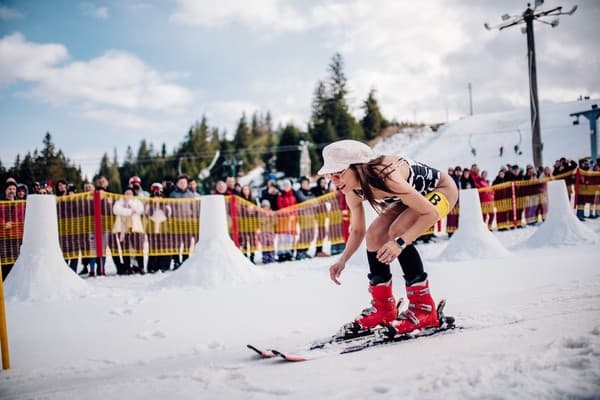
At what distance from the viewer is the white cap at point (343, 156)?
9.12 ft

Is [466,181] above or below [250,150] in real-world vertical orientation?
below

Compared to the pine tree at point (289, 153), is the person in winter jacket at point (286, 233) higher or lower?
lower

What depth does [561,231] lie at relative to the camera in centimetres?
814

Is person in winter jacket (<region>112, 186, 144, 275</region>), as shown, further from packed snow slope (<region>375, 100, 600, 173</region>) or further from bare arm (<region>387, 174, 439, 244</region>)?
packed snow slope (<region>375, 100, 600, 173</region>)

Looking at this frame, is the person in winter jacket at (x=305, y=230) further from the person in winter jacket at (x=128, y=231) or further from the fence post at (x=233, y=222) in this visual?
the person in winter jacket at (x=128, y=231)

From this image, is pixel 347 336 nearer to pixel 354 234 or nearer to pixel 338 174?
pixel 354 234

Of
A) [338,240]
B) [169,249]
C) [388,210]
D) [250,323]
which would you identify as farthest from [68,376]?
[338,240]

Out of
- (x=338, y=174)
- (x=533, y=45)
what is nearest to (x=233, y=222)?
(x=338, y=174)

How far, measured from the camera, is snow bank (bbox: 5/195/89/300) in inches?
194

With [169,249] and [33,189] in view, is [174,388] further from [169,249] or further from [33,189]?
[33,189]

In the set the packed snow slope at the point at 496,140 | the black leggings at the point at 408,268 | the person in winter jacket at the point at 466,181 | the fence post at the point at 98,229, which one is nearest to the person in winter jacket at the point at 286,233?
the fence post at the point at 98,229

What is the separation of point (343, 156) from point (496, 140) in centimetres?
5032

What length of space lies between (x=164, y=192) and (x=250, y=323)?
5.72 m

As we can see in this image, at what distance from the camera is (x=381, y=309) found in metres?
3.25
